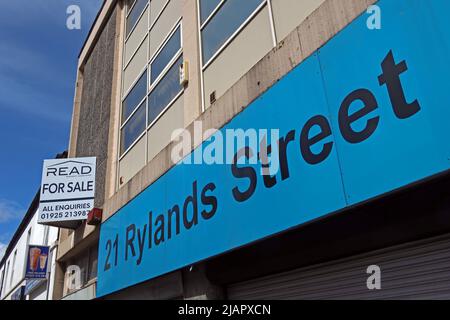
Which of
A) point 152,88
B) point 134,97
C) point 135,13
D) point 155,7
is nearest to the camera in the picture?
point 152,88

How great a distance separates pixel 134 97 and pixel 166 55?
2.01 m

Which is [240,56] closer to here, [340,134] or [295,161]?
[295,161]

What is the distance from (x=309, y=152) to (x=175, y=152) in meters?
3.39

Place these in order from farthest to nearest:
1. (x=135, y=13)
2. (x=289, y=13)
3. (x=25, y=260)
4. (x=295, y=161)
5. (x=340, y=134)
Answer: (x=25, y=260) < (x=135, y=13) < (x=289, y=13) < (x=295, y=161) < (x=340, y=134)

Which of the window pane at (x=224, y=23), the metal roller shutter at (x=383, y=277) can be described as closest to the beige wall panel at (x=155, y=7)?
the window pane at (x=224, y=23)

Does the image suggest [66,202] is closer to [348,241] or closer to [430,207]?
[348,241]

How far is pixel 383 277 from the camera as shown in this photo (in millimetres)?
3512

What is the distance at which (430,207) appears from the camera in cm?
305

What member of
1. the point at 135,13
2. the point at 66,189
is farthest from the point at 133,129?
the point at 135,13

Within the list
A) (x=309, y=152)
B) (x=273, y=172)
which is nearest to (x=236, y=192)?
(x=273, y=172)

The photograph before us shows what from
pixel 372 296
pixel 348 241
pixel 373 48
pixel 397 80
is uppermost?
pixel 373 48

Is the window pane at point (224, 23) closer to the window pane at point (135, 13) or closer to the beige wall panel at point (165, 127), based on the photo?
the beige wall panel at point (165, 127)

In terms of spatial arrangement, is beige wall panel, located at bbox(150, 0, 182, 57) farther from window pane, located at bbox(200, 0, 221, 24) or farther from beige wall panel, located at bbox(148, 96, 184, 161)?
beige wall panel, located at bbox(148, 96, 184, 161)

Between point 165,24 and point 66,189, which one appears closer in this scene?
point 165,24
